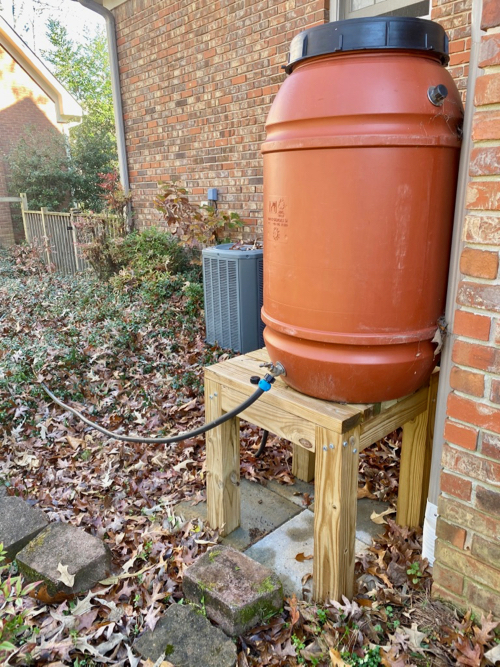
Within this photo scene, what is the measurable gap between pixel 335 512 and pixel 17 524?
1.56m

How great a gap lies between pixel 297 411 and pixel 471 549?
2.49ft

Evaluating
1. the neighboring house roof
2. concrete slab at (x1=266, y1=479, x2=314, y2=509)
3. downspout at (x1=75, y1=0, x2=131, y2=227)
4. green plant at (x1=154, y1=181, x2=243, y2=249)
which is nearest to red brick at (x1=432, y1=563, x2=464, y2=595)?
concrete slab at (x1=266, y1=479, x2=314, y2=509)

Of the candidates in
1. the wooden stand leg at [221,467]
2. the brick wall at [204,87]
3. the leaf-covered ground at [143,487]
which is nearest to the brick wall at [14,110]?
the brick wall at [204,87]

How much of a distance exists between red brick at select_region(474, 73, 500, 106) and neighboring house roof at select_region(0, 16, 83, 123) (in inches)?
643

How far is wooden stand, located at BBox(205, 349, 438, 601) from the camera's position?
1.75 meters

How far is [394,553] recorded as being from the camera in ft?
7.07

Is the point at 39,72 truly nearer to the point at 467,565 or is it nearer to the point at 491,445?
the point at 491,445

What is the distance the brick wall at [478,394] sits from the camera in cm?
141

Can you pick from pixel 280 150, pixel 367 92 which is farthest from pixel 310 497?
pixel 367 92

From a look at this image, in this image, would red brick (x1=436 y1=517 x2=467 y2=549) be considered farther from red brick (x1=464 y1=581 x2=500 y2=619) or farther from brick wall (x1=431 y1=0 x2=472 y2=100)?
brick wall (x1=431 y1=0 x2=472 y2=100)

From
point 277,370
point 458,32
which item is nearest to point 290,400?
point 277,370

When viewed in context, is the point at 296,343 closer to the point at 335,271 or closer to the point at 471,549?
the point at 335,271

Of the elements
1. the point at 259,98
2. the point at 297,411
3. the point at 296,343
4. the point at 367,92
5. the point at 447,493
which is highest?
the point at 259,98

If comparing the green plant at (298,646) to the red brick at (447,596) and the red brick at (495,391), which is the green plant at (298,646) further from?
the red brick at (495,391)
